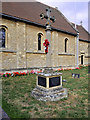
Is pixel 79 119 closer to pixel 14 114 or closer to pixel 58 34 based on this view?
pixel 14 114

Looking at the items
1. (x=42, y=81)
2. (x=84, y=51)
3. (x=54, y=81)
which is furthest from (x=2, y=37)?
(x=84, y=51)

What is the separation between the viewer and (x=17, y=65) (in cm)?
1193

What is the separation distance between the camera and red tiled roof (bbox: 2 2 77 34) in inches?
482

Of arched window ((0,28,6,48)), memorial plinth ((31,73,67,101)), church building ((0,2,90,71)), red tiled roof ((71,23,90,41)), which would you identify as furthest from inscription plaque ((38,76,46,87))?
red tiled roof ((71,23,90,41))

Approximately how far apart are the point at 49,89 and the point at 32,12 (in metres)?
13.1

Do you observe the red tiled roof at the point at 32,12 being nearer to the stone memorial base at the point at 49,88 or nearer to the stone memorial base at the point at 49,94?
the stone memorial base at the point at 49,88

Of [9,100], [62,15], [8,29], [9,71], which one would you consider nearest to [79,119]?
[9,100]

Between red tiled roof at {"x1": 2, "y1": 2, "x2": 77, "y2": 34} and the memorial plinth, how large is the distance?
9262mm

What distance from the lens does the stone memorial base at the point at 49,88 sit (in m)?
4.91

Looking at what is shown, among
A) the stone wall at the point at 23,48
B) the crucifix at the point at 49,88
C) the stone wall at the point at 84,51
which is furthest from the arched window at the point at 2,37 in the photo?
the stone wall at the point at 84,51

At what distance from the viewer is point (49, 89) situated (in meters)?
5.05

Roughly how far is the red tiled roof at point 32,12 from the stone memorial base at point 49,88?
9.21m

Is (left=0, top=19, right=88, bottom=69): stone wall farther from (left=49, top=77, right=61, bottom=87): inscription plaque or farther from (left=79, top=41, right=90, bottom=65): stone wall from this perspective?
(left=49, top=77, right=61, bottom=87): inscription plaque

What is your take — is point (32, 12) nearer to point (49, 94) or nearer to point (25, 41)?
point (25, 41)
